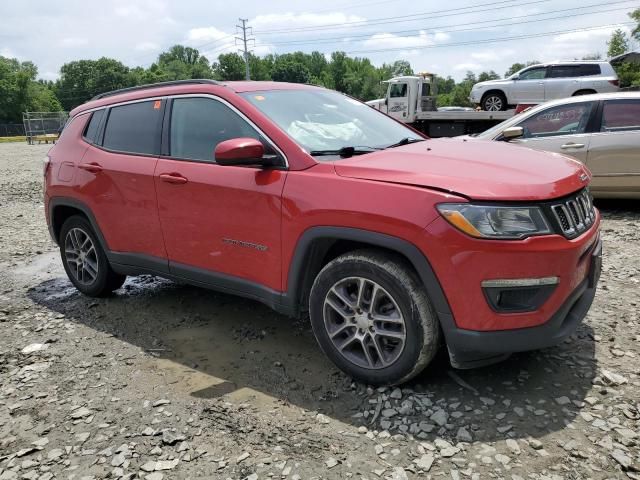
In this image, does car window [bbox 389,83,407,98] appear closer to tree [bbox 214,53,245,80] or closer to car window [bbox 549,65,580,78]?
car window [bbox 549,65,580,78]

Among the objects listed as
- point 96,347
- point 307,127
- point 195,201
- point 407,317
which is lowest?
point 96,347

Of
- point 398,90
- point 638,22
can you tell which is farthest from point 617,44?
point 398,90

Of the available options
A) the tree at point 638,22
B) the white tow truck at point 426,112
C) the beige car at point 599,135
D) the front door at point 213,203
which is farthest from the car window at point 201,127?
the tree at point 638,22

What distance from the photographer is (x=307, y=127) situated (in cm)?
352

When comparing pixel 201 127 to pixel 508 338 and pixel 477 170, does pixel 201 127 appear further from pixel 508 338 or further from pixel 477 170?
pixel 508 338

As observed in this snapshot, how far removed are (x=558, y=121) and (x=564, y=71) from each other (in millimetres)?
10395

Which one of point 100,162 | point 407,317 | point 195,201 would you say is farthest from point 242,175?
point 100,162

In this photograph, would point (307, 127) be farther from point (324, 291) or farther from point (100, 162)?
point (100, 162)

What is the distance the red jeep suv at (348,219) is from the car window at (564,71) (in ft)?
46.6

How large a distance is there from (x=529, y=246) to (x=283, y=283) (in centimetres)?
144

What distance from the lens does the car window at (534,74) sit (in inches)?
649

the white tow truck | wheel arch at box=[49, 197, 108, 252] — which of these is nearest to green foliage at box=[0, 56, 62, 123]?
the white tow truck

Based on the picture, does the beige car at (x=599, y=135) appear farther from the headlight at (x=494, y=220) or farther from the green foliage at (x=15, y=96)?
the green foliage at (x=15, y=96)

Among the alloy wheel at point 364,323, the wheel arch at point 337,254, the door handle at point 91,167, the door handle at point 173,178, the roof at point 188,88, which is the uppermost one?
the roof at point 188,88
